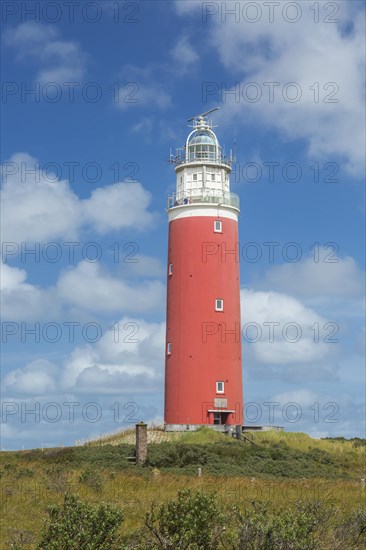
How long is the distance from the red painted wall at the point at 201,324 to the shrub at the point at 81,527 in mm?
27164

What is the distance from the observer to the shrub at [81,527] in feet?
43.1

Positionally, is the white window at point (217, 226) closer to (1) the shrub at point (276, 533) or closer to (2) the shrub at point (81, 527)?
(1) the shrub at point (276, 533)

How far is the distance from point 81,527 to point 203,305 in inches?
1116

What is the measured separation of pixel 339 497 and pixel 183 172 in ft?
84.1

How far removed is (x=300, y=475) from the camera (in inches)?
1219

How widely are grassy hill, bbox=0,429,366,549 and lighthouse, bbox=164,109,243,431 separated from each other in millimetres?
1950

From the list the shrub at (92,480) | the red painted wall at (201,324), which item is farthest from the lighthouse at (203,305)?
the shrub at (92,480)

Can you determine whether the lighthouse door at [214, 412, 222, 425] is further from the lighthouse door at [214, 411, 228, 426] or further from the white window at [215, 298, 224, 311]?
the white window at [215, 298, 224, 311]

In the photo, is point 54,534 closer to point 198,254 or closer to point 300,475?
point 300,475

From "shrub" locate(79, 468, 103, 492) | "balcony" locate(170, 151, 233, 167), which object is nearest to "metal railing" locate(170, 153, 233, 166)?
Result: "balcony" locate(170, 151, 233, 167)

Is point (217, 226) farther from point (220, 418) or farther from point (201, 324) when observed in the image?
point (220, 418)

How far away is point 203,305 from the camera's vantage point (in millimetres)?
41438

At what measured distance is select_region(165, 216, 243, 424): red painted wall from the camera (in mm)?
40812

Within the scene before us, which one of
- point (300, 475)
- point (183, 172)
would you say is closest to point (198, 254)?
point (183, 172)
